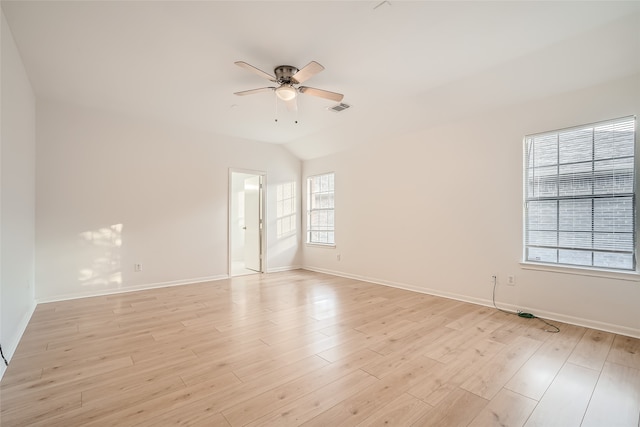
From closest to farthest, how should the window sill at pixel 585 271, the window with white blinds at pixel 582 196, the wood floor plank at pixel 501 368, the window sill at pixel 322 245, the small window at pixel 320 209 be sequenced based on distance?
1. the wood floor plank at pixel 501 368
2. the window sill at pixel 585 271
3. the window with white blinds at pixel 582 196
4. the window sill at pixel 322 245
5. the small window at pixel 320 209

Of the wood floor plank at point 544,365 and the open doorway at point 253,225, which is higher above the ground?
the open doorway at point 253,225

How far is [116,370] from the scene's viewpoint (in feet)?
7.50

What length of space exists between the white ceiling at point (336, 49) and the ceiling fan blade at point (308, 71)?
0.24 meters

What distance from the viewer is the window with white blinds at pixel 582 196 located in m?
3.01

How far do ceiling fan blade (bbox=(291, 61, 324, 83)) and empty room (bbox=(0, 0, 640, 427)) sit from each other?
26 millimetres

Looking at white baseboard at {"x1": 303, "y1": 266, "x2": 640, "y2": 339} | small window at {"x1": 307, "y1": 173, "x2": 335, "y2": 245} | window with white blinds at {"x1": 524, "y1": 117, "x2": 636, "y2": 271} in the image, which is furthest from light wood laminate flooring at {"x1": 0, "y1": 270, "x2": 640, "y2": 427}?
small window at {"x1": 307, "y1": 173, "x2": 335, "y2": 245}

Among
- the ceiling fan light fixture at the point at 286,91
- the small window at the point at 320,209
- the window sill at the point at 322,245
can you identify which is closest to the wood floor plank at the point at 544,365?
the ceiling fan light fixture at the point at 286,91

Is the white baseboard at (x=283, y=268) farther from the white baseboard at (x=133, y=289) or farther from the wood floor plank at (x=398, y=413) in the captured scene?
the wood floor plank at (x=398, y=413)

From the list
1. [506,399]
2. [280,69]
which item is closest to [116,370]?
[506,399]

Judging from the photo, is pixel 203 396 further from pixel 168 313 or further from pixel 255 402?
pixel 168 313

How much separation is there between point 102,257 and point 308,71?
4.25 meters

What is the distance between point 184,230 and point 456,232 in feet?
15.1

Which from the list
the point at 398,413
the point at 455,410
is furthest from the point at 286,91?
the point at 455,410

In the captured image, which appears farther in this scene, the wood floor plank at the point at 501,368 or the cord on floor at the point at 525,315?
the cord on floor at the point at 525,315
